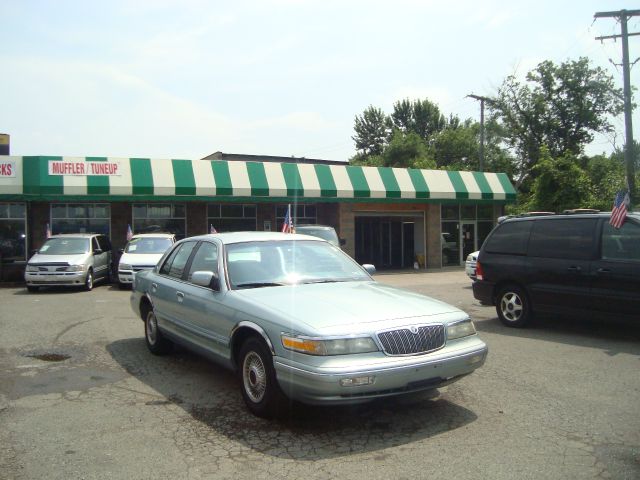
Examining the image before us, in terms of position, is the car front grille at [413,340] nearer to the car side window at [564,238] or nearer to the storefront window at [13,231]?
the car side window at [564,238]

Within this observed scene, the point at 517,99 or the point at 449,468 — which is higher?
the point at 517,99

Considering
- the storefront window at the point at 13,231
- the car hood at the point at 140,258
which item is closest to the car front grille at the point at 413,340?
the car hood at the point at 140,258

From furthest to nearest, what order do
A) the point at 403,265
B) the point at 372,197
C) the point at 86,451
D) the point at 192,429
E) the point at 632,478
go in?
the point at 403,265, the point at 372,197, the point at 192,429, the point at 86,451, the point at 632,478

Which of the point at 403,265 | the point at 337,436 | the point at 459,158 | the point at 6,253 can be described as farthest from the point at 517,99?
the point at 337,436

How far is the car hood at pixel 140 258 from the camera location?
16.1 meters

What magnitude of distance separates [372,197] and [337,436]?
63.4ft

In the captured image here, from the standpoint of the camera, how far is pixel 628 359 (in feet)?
22.2

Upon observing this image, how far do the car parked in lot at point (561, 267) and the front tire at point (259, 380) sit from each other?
5500 mm

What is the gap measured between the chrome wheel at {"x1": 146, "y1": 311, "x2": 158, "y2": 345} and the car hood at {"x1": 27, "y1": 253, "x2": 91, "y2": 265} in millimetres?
9630

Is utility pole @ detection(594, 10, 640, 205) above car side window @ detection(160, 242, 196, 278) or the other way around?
above

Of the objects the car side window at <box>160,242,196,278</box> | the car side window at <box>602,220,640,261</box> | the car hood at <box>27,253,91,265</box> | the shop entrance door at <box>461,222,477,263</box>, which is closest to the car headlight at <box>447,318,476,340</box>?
the car side window at <box>160,242,196,278</box>

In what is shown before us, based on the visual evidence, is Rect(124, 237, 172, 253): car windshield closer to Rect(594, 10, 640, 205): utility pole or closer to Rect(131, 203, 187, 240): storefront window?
Rect(131, 203, 187, 240): storefront window

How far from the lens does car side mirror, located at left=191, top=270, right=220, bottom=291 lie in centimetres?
529

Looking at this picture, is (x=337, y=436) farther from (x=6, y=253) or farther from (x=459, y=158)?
(x=459, y=158)
